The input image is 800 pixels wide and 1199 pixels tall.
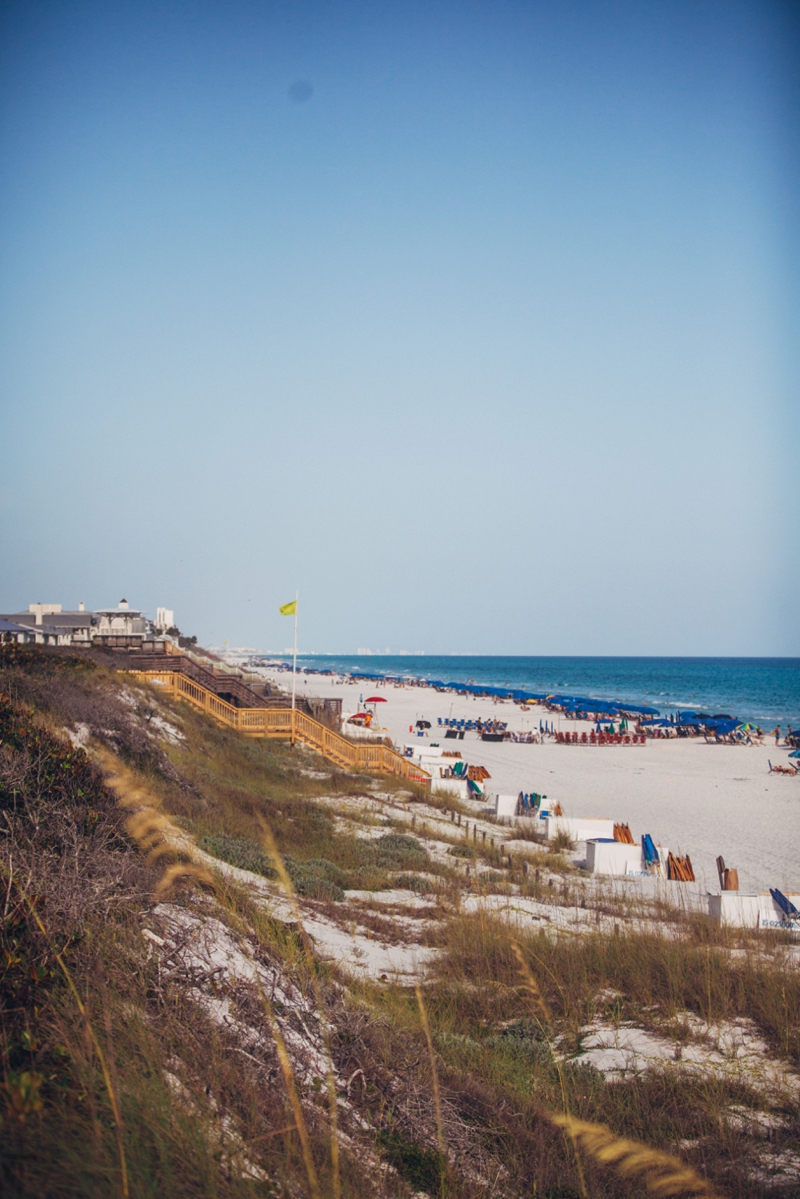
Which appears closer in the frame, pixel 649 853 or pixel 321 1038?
pixel 321 1038

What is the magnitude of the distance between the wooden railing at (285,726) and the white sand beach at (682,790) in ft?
12.2

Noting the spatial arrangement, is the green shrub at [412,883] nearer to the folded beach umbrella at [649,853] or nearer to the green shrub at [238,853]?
the green shrub at [238,853]

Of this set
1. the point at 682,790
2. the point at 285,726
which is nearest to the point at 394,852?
the point at 285,726

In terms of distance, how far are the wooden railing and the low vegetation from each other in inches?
546

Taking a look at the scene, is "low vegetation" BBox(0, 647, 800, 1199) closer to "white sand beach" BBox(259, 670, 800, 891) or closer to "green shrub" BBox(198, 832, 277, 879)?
"green shrub" BBox(198, 832, 277, 879)

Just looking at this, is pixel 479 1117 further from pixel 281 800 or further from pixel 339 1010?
pixel 281 800

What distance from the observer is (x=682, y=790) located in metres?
24.8

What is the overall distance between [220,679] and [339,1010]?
70.2 ft

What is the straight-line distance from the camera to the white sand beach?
15.4 meters

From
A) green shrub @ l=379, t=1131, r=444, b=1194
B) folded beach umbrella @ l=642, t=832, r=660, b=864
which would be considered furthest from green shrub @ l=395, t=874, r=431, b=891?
folded beach umbrella @ l=642, t=832, r=660, b=864

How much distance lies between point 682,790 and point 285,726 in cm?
1398

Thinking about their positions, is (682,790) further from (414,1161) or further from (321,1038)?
(414,1161)

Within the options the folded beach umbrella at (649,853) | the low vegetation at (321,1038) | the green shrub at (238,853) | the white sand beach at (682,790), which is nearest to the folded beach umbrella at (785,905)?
the low vegetation at (321,1038)

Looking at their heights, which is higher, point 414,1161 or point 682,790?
point 414,1161
